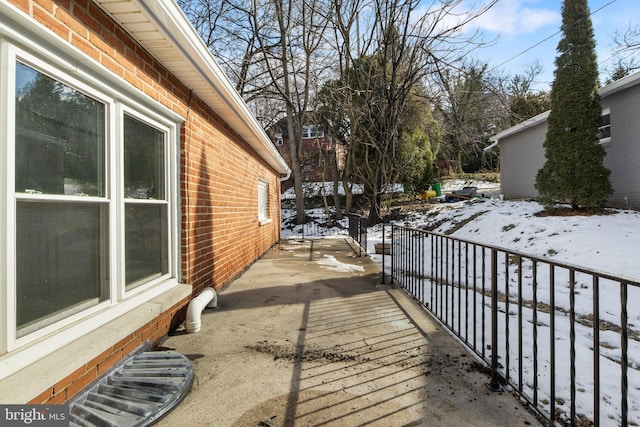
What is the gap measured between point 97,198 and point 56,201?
321 mm

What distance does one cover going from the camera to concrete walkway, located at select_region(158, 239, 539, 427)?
196cm

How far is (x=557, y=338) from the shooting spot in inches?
130

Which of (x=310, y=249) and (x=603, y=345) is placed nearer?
(x=603, y=345)

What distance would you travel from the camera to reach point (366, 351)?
2.80m

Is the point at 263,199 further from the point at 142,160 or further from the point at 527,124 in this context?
the point at 527,124

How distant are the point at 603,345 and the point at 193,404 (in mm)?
3701

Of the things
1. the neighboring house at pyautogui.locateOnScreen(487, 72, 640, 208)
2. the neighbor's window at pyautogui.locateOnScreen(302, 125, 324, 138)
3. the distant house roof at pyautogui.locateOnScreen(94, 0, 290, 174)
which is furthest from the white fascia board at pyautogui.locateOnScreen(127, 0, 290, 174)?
the neighbor's window at pyautogui.locateOnScreen(302, 125, 324, 138)

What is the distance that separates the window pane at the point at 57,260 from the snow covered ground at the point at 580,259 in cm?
288

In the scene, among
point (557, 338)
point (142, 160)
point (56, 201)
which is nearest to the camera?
point (56, 201)

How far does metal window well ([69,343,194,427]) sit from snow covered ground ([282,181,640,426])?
2.37m

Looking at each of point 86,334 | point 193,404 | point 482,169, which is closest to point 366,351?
point 193,404

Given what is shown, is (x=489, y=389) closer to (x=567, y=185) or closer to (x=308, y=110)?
(x=567, y=185)

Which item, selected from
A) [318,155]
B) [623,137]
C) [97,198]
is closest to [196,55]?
[97,198]

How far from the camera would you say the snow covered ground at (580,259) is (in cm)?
242
